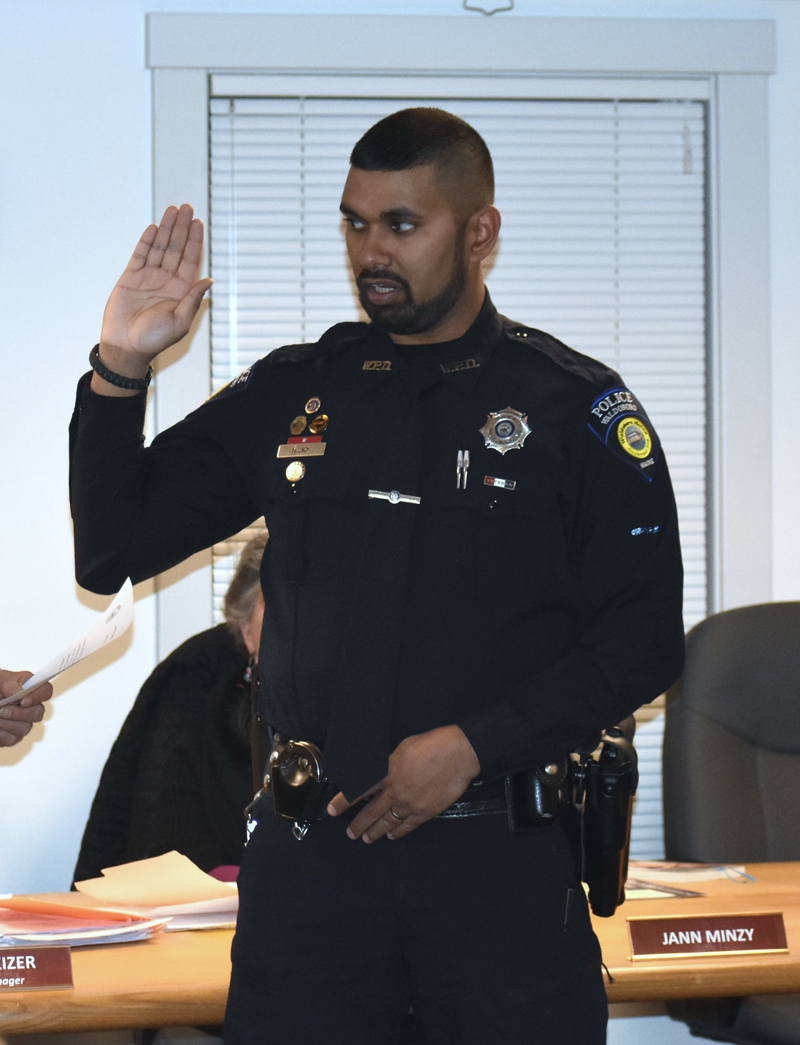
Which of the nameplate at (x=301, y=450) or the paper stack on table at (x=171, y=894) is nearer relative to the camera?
the nameplate at (x=301, y=450)

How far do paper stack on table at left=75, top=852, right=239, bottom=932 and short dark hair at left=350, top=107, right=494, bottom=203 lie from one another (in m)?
1.12

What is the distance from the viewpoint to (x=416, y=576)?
133 cm

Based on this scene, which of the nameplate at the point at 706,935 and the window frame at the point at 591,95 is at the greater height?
the window frame at the point at 591,95

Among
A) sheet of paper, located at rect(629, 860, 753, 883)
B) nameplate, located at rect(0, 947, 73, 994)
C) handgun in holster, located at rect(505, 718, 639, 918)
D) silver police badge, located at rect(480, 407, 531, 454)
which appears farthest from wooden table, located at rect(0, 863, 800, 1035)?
silver police badge, located at rect(480, 407, 531, 454)

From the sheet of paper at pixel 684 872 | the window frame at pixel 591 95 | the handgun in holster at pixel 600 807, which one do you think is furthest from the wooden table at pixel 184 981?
the window frame at pixel 591 95

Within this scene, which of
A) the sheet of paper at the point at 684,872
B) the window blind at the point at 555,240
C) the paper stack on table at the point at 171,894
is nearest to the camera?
the paper stack on table at the point at 171,894

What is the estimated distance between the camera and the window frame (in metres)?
2.67

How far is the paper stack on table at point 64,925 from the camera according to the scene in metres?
1.52

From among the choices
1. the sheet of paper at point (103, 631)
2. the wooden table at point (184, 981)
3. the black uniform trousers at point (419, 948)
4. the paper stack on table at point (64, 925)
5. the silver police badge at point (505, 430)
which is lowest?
the wooden table at point (184, 981)

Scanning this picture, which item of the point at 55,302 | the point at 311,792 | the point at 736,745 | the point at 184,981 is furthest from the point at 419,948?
the point at 55,302

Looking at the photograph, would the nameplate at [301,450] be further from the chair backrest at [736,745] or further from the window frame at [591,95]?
the window frame at [591,95]

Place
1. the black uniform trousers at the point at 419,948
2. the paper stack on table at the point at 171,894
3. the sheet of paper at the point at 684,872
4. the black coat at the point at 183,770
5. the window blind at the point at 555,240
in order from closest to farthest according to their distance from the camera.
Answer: the black uniform trousers at the point at 419,948
the paper stack on table at the point at 171,894
the sheet of paper at the point at 684,872
the black coat at the point at 183,770
the window blind at the point at 555,240

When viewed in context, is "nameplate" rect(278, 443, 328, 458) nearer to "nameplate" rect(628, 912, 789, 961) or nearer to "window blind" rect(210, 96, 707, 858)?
"nameplate" rect(628, 912, 789, 961)

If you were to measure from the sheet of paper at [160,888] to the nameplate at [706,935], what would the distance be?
634 mm
